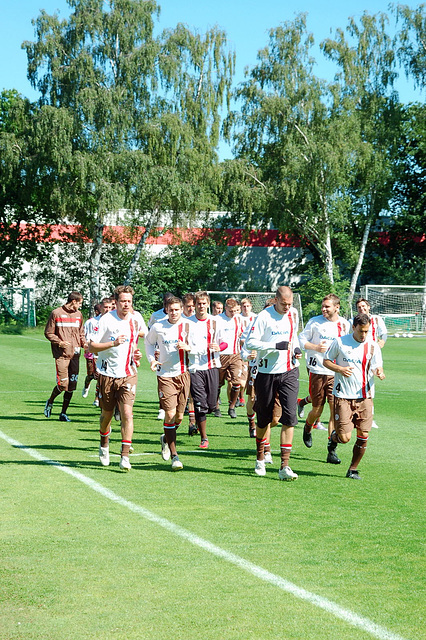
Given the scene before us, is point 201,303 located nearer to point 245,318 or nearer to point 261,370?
point 261,370

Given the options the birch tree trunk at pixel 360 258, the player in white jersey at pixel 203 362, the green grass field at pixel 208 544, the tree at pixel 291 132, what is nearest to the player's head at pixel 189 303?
the player in white jersey at pixel 203 362

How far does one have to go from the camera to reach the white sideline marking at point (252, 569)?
4625 millimetres

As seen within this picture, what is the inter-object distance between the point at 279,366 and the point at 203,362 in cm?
251

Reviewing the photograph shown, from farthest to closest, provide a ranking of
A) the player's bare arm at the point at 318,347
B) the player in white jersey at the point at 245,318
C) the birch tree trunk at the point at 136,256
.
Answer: the birch tree trunk at the point at 136,256 < the player in white jersey at the point at 245,318 < the player's bare arm at the point at 318,347

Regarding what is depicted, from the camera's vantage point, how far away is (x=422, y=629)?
461 centimetres

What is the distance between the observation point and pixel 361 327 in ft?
29.0

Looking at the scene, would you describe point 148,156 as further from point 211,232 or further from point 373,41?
point 373,41

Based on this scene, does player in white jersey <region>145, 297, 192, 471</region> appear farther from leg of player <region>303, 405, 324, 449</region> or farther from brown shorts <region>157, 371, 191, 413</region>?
leg of player <region>303, 405, 324, 449</region>

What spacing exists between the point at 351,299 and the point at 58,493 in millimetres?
38406

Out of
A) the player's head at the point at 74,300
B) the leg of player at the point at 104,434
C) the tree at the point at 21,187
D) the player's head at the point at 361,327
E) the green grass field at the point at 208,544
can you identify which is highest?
the tree at the point at 21,187

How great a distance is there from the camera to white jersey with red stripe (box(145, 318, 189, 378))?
9430mm

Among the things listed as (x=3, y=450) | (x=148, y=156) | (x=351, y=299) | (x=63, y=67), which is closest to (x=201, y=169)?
(x=148, y=156)

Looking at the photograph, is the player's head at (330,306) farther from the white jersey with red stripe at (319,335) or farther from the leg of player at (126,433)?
the leg of player at (126,433)

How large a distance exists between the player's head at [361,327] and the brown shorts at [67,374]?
18.7ft
